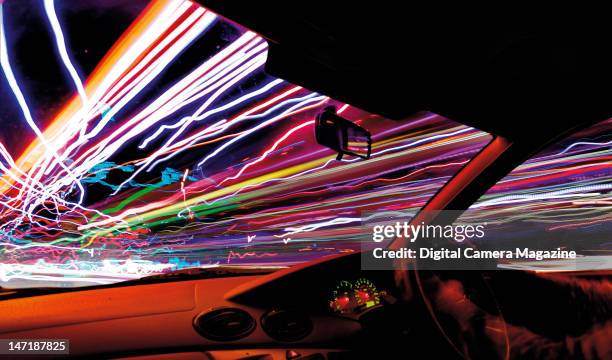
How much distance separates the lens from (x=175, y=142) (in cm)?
720

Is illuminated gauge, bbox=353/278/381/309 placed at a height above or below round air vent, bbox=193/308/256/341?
above

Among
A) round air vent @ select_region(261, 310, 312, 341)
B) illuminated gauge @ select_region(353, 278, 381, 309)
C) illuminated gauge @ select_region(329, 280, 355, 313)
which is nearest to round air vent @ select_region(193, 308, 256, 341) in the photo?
round air vent @ select_region(261, 310, 312, 341)

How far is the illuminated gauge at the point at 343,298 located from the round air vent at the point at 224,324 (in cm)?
64

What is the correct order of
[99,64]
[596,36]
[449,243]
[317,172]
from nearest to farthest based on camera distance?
[596,36]
[449,243]
[99,64]
[317,172]

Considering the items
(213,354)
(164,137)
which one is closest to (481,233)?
(213,354)

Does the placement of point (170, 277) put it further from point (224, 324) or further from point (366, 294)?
point (366, 294)

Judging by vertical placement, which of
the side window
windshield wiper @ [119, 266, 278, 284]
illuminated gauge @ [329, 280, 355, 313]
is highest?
the side window

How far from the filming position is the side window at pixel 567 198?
5656mm

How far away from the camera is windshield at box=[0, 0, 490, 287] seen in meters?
4.04

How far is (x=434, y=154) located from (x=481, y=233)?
470 centimetres

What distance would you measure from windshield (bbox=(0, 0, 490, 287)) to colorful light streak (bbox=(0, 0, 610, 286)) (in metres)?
0.03

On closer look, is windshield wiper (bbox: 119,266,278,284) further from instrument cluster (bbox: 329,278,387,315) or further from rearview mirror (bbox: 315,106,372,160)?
rearview mirror (bbox: 315,106,372,160)

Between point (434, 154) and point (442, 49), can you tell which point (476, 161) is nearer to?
point (442, 49)

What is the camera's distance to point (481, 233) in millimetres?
2975
